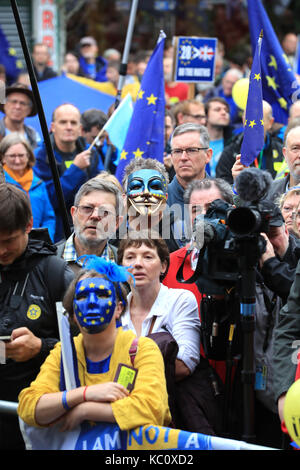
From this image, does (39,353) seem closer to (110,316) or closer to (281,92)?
(110,316)

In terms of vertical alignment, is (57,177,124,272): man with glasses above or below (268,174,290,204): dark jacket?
below

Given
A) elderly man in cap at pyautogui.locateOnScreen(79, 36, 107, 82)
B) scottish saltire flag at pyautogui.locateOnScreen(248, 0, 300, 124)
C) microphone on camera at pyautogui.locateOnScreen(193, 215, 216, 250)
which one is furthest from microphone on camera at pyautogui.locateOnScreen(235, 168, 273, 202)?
elderly man in cap at pyautogui.locateOnScreen(79, 36, 107, 82)

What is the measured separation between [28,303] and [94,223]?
0.79 m

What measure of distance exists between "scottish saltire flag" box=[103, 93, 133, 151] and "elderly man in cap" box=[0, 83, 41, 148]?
1380mm

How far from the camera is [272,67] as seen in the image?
7.14 m

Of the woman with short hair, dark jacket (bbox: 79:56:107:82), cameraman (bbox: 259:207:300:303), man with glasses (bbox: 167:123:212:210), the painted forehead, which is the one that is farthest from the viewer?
dark jacket (bbox: 79:56:107:82)

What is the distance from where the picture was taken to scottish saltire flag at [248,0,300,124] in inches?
271

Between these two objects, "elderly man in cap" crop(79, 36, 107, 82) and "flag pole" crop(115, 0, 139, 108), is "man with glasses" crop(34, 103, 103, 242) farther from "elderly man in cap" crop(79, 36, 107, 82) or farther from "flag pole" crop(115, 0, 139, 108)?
"elderly man in cap" crop(79, 36, 107, 82)

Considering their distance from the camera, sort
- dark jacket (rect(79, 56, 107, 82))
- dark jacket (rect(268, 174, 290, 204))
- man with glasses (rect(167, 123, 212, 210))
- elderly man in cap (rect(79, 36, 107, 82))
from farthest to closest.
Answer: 1. elderly man in cap (rect(79, 36, 107, 82))
2. dark jacket (rect(79, 56, 107, 82))
3. dark jacket (rect(268, 174, 290, 204))
4. man with glasses (rect(167, 123, 212, 210))

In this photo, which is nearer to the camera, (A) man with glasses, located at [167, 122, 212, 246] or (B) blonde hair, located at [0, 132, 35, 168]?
(A) man with glasses, located at [167, 122, 212, 246]

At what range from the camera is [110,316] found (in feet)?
12.6
